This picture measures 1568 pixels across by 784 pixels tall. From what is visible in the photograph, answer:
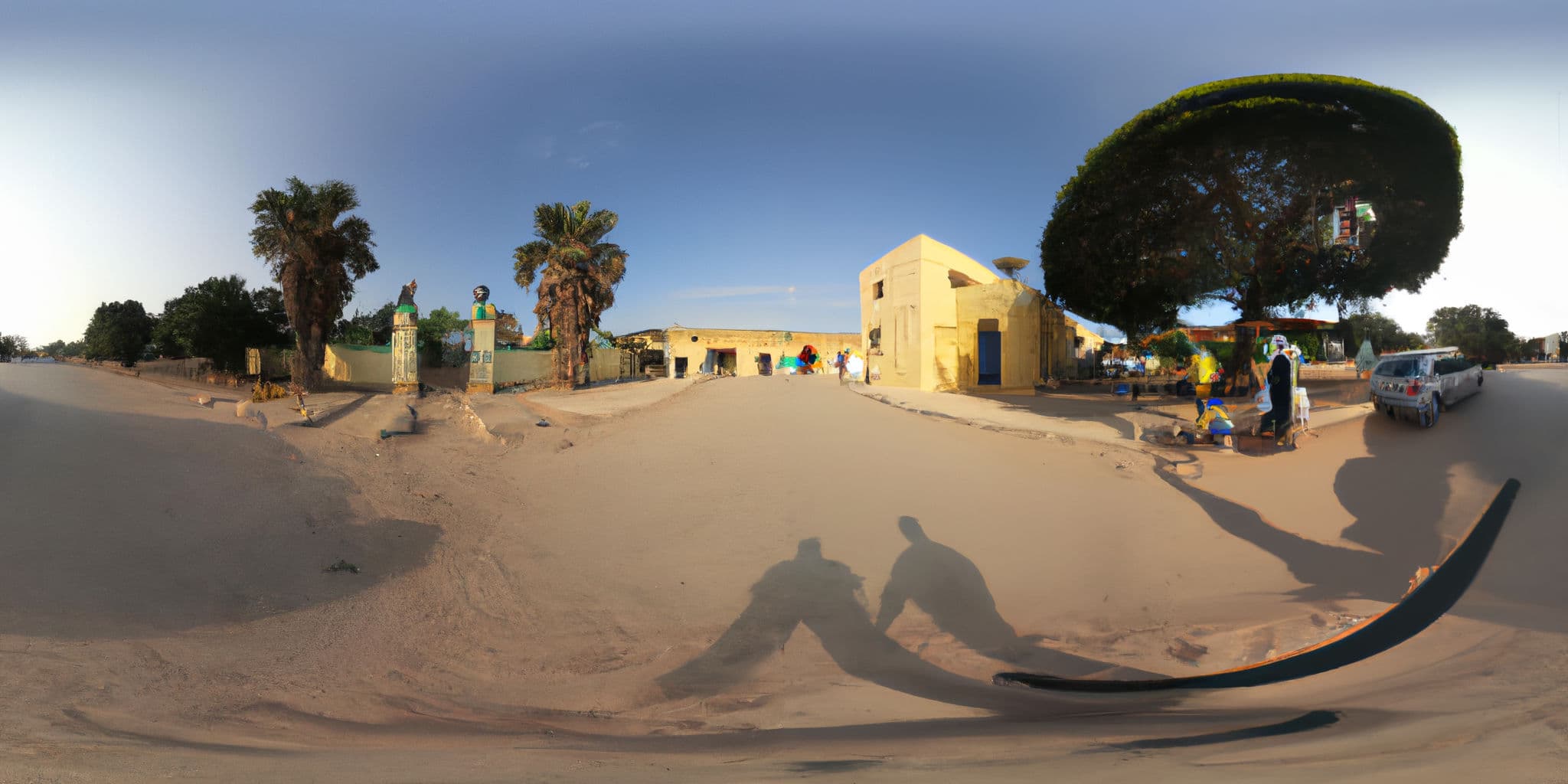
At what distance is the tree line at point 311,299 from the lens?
21234 mm

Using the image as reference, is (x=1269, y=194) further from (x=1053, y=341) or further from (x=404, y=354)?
(x=404, y=354)

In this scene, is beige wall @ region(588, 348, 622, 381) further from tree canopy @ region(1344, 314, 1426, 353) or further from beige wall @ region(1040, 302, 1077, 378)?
tree canopy @ region(1344, 314, 1426, 353)

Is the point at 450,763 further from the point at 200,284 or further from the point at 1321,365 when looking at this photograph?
the point at 200,284

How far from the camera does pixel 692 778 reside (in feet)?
8.10

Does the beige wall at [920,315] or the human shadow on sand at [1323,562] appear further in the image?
the beige wall at [920,315]

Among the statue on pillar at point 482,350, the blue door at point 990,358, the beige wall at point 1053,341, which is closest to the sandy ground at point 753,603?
the statue on pillar at point 482,350

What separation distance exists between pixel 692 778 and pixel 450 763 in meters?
1.20

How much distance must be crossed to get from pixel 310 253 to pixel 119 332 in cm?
1792

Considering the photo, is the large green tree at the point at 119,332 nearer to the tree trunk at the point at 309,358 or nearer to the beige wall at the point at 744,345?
the tree trunk at the point at 309,358

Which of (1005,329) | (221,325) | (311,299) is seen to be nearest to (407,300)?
(311,299)

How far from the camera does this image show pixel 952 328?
67.9ft

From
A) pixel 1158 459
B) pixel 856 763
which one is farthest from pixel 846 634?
pixel 1158 459

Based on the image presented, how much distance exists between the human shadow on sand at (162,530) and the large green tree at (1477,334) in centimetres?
1326

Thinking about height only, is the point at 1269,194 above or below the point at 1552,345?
above
